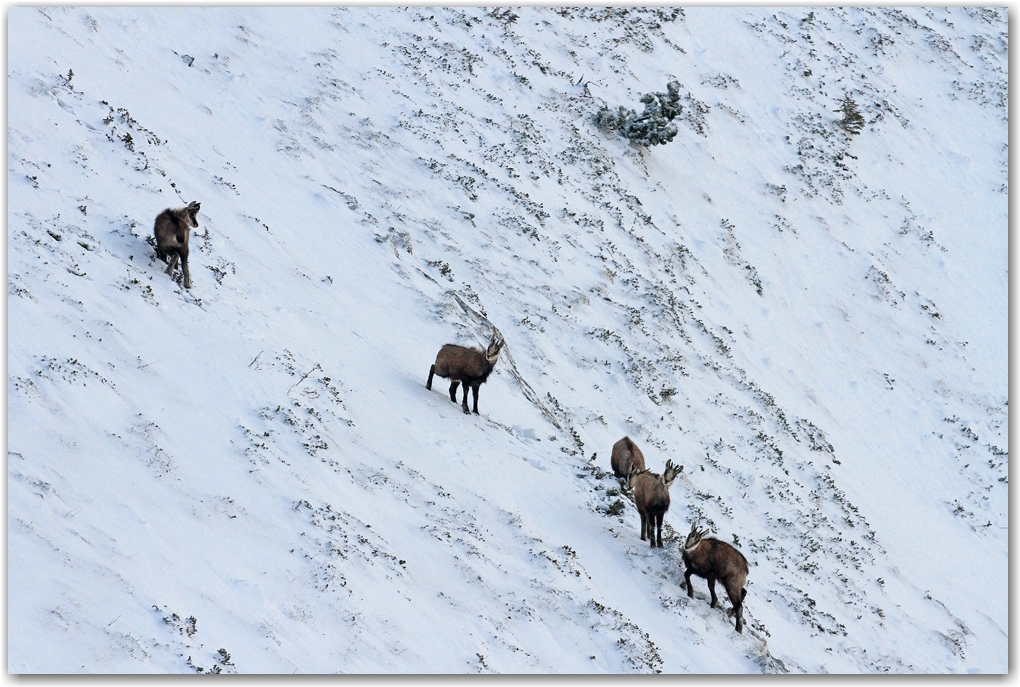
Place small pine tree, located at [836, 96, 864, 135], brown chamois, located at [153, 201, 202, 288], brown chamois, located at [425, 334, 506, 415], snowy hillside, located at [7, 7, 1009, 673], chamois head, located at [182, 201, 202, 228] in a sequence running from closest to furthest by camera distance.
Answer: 1. snowy hillside, located at [7, 7, 1009, 673]
2. brown chamois, located at [153, 201, 202, 288]
3. chamois head, located at [182, 201, 202, 228]
4. brown chamois, located at [425, 334, 506, 415]
5. small pine tree, located at [836, 96, 864, 135]

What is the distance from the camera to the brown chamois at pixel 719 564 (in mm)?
13773

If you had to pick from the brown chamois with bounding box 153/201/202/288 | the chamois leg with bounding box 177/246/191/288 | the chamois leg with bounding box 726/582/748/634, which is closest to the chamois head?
the brown chamois with bounding box 153/201/202/288

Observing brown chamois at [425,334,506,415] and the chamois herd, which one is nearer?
the chamois herd

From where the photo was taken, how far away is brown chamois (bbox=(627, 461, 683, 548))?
1451cm

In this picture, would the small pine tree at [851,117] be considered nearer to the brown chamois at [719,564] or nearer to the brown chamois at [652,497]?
the brown chamois at [652,497]

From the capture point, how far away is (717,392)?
23.0 metres

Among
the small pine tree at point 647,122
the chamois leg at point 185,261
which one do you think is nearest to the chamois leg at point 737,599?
the chamois leg at point 185,261

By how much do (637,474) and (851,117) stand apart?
28108 millimetres

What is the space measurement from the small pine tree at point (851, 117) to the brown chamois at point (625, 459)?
2610 cm

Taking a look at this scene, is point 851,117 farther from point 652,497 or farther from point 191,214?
point 191,214

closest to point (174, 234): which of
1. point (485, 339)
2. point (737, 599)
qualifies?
point (485, 339)

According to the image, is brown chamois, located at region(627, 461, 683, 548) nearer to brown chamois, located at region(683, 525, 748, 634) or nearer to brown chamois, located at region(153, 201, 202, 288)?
brown chamois, located at region(683, 525, 748, 634)

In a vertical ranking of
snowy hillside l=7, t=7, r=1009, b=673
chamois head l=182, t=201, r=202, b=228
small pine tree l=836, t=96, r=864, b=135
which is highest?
small pine tree l=836, t=96, r=864, b=135

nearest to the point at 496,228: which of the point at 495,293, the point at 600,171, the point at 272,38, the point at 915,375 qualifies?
the point at 495,293
